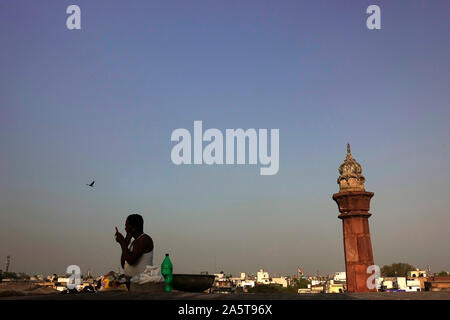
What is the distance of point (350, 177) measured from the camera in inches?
506

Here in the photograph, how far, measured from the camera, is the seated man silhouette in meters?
6.80

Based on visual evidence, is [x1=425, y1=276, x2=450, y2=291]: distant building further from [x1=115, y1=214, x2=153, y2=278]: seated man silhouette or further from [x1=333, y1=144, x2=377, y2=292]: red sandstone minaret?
[x1=115, y1=214, x2=153, y2=278]: seated man silhouette

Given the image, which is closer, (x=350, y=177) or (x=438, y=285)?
(x=350, y=177)

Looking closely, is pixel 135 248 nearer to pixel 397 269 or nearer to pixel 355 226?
pixel 355 226

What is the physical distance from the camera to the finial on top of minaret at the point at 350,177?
42.0ft

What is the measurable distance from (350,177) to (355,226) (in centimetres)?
150

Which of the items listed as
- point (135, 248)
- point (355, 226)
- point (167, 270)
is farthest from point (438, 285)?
point (135, 248)

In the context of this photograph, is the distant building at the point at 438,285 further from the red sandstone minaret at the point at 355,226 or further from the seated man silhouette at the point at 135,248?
the seated man silhouette at the point at 135,248

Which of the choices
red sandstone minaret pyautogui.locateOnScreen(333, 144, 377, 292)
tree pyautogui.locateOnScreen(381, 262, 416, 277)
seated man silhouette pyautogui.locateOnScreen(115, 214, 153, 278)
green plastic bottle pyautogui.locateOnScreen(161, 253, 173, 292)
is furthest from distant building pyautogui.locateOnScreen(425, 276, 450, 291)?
tree pyautogui.locateOnScreen(381, 262, 416, 277)

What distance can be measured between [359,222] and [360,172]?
5.03ft

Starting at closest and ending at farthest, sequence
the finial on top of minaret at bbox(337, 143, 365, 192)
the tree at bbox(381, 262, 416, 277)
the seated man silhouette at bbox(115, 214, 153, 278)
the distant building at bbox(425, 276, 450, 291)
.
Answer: the seated man silhouette at bbox(115, 214, 153, 278) < the distant building at bbox(425, 276, 450, 291) < the finial on top of minaret at bbox(337, 143, 365, 192) < the tree at bbox(381, 262, 416, 277)

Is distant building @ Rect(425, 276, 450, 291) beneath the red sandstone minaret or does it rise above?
beneath

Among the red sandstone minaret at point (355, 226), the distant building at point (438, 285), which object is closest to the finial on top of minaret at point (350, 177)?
the red sandstone minaret at point (355, 226)

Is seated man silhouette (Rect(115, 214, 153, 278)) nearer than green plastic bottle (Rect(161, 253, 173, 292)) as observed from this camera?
Yes
